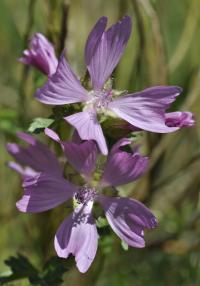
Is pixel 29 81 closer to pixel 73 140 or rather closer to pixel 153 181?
pixel 153 181

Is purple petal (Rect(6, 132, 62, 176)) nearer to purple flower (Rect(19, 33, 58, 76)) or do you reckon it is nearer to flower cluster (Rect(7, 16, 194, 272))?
flower cluster (Rect(7, 16, 194, 272))

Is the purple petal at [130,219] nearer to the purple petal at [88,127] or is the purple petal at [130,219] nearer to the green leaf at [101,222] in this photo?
the green leaf at [101,222]

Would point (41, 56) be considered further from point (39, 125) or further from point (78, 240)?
point (78, 240)

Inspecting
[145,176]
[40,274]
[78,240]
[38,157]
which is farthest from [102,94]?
[145,176]

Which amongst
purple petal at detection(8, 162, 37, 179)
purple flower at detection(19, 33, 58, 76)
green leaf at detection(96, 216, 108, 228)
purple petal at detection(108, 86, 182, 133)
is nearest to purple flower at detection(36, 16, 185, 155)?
purple petal at detection(108, 86, 182, 133)

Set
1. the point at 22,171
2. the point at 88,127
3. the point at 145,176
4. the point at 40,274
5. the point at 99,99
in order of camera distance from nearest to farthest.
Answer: the point at 88,127, the point at 99,99, the point at 40,274, the point at 22,171, the point at 145,176

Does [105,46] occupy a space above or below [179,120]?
above

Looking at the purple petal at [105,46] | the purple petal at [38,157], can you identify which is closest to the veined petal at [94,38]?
the purple petal at [105,46]

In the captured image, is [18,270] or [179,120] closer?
[179,120]

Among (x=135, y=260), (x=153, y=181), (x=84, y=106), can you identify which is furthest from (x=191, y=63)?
(x=84, y=106)
